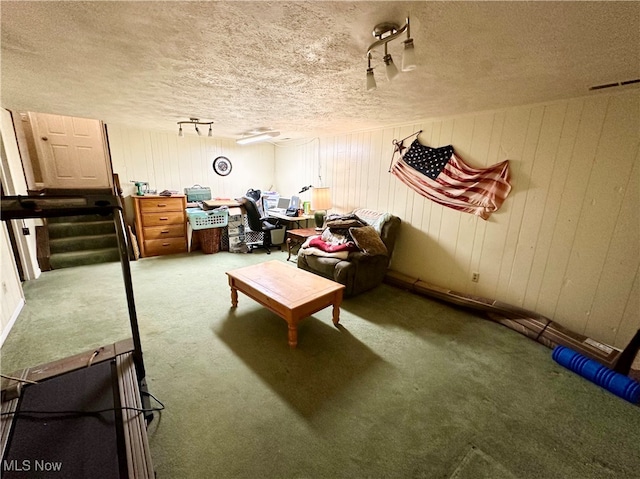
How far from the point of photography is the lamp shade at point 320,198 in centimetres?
423

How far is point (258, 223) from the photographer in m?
4.60

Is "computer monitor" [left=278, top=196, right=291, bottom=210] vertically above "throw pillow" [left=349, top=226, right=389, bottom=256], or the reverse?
"computer monitor" [left=278, top=196, right=291, bottom=210]

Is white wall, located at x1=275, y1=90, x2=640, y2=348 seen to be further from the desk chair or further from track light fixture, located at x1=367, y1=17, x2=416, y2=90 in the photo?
the desk chair

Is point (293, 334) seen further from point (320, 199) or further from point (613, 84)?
point (613, 84)

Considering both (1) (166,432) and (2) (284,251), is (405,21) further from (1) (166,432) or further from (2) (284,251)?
(2) (284,251)

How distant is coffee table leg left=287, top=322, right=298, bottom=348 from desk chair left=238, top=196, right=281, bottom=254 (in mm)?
2749

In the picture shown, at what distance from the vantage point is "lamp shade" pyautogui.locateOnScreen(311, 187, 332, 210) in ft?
13.9

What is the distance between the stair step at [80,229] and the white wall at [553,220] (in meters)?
4.66

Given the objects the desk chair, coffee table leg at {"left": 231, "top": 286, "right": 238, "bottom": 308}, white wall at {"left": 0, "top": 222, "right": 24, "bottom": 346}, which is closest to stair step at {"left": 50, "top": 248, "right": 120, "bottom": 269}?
white wall at {"left": 0, "top": 222, "right": 24, "bottom": 346}

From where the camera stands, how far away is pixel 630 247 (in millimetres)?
2072

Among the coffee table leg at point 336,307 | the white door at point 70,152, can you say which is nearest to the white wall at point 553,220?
the coffee table leg at point 336,307

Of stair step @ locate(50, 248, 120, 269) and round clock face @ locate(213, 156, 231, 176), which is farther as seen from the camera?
round clock face @ locate(213, 156, 231, 176)

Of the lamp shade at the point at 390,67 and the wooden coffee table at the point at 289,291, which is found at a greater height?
the lamp shade at the point at 390,67

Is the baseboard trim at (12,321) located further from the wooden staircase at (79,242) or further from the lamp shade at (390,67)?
the lamp shade at (390,67)
